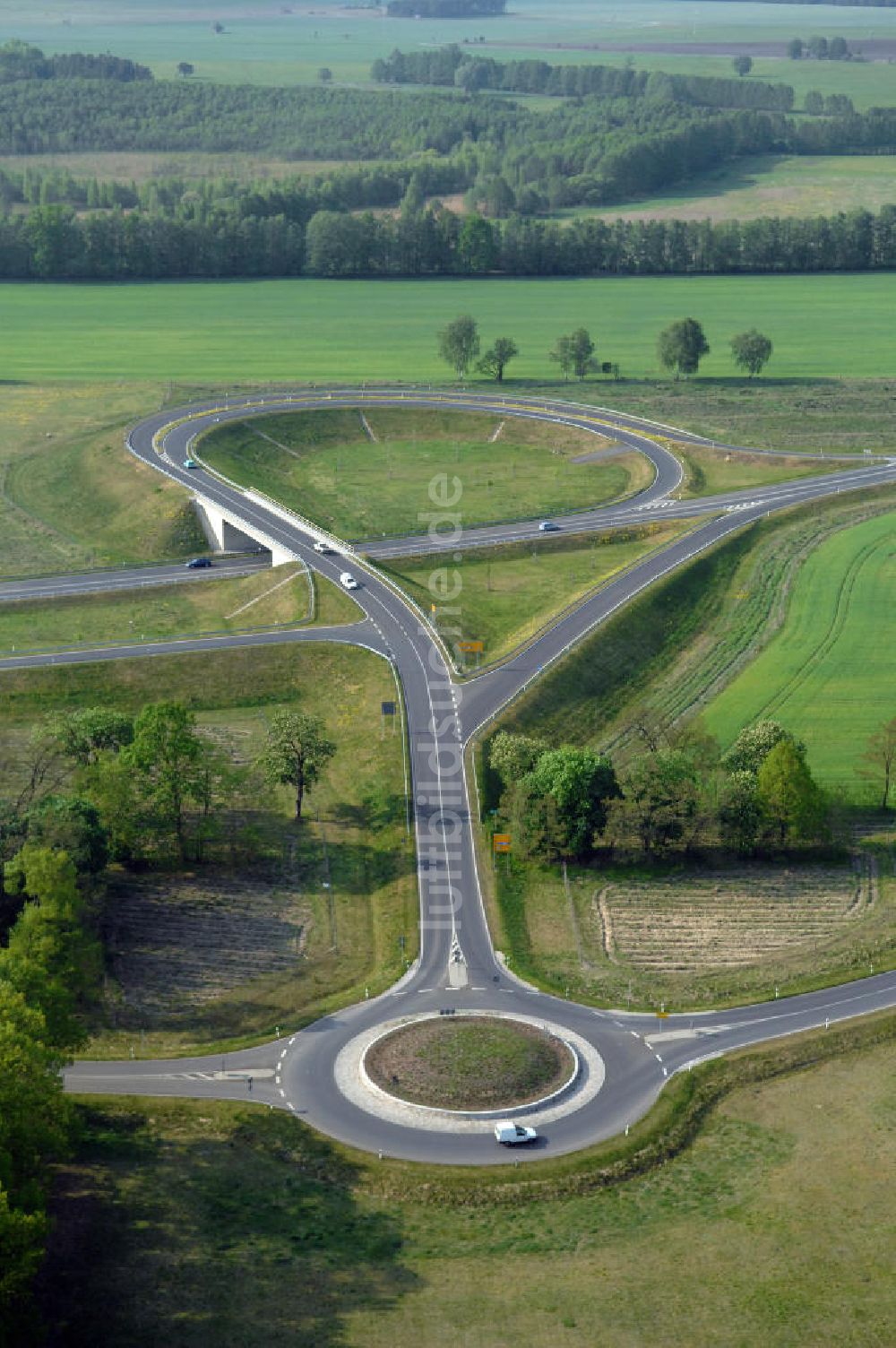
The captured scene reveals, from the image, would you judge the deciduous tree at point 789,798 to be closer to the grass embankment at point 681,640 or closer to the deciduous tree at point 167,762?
the grass embankment at point 681,640

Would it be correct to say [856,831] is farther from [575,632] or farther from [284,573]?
[284,573]

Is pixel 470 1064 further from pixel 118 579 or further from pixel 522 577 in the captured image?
pixel 118 579

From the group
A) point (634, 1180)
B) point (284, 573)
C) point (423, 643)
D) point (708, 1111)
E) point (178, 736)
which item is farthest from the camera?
point (284, 573)

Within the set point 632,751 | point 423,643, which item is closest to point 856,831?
point 632,751

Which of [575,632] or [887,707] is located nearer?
[887,707]

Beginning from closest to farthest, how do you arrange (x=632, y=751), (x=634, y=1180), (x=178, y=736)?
(x=634, y=1180) → (x=178, y=736) → (x=632, y=751)

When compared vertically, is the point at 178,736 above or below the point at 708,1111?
above
